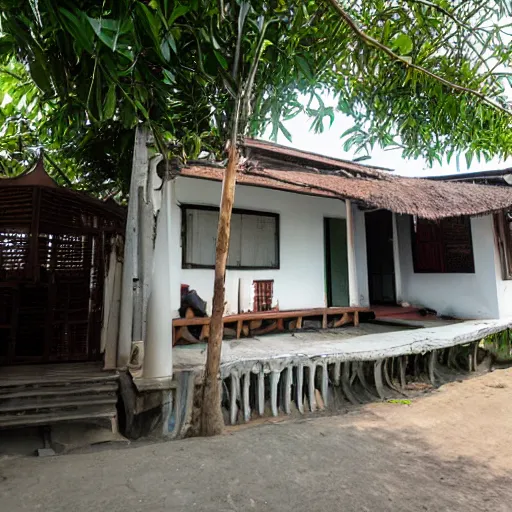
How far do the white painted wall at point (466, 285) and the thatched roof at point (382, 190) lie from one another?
89 cm

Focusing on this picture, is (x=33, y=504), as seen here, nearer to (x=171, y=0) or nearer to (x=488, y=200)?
(x=171, y=0)

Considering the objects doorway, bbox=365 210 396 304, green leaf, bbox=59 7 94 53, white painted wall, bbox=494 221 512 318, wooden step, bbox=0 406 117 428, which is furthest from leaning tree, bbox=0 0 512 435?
doorway, bbox=365 210 396 304

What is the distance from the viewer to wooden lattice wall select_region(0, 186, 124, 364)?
4.32 m

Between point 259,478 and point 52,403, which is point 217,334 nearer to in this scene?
→ point 259,478

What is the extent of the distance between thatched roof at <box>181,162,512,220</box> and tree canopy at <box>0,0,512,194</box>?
2.20 ft

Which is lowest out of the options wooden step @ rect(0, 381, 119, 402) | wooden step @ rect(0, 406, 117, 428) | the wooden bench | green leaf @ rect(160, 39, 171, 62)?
wooden step @ rect(0, 406, 117, 428)

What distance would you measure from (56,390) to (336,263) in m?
5.80

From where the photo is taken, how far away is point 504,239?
741 cm

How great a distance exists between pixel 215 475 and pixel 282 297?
168 inches

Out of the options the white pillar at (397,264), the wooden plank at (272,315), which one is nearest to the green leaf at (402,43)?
the wooden plank at (272,315)

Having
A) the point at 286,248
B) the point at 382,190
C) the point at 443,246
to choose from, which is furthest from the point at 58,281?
the point at 443,246

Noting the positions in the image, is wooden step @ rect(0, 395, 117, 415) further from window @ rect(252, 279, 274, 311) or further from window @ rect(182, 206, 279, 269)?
window @ rect(252, 279, 274, 311)

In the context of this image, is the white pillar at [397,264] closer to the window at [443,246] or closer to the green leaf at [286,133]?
the window at [443,246]

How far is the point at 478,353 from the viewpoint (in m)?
6.92
